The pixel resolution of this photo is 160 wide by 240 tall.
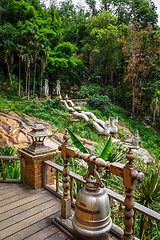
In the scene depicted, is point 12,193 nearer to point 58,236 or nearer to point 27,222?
point 27,222

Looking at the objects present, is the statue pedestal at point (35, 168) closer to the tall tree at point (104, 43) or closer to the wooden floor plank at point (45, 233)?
the wooden floor plank at point (45, 233)

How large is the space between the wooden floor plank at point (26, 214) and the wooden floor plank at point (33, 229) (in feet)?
0.67

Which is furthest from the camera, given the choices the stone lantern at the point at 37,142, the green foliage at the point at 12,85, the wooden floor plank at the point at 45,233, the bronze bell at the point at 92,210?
the green foliage at the point at 12,85

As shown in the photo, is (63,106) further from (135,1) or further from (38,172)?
(135,1)

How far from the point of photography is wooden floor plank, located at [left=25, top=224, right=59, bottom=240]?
2057 millimetres

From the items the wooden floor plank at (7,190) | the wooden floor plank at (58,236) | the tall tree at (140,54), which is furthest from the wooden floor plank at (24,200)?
the tall tree at (140,54)

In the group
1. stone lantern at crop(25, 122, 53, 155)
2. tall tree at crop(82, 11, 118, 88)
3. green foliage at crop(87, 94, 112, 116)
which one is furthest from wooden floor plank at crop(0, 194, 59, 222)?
tall tree at crop(82, 11, 118, 88)

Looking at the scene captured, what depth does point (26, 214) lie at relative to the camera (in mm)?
2451

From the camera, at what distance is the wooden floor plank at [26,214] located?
89.3 inches

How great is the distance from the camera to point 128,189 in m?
1.33

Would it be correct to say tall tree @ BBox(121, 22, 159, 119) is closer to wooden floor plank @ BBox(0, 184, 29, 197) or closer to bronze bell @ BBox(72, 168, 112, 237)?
wooden floor plank @ BBox(0, 184, 29, 197)

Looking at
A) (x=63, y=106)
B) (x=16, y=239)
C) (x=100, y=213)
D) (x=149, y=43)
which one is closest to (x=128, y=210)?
(x=100, y=213)

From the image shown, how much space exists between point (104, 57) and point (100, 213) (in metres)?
21.5

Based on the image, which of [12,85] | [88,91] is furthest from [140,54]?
[12,85]
